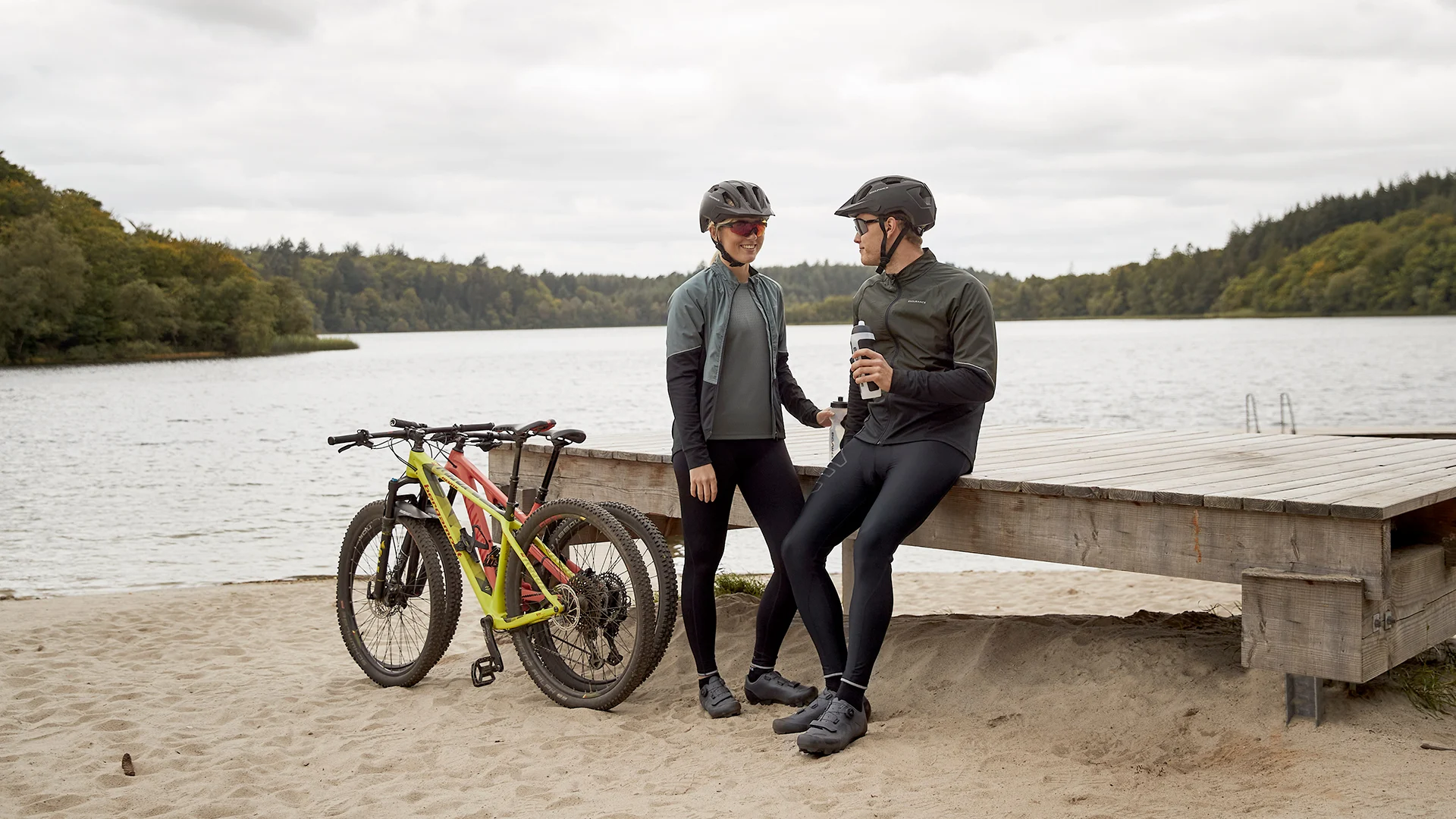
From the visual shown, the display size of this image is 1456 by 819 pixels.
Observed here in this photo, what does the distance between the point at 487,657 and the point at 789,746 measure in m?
1.57

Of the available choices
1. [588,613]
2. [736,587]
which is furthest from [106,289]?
[588,613]

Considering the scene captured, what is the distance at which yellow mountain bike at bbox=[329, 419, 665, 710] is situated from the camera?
4797mm

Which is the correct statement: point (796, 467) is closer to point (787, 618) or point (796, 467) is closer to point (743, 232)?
point (787, 618)

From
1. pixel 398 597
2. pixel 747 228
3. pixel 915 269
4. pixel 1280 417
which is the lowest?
pixel 1280 417

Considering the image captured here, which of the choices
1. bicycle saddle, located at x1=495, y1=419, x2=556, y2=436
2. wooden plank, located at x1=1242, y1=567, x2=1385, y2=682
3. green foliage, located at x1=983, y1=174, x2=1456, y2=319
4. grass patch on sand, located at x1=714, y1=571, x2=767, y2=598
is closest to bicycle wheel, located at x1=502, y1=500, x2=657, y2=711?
bicycle saddle, located at x1=495, y1=419, x2=556, y2=436

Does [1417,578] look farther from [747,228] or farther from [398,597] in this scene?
[398,597]

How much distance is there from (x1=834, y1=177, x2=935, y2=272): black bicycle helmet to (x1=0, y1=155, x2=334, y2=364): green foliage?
72727 mm

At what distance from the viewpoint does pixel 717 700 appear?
480 cm

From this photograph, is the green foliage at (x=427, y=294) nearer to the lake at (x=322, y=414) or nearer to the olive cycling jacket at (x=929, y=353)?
the lake at (x=322, y=414)

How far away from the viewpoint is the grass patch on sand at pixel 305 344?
97.2 m

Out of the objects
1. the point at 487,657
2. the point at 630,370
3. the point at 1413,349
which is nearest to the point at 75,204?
the point at 630,370

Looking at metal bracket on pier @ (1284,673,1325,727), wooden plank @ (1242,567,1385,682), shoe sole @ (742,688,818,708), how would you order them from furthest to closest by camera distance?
shoe sole @ (742,688,818,708)
metal bracket on pier @ (1284,673,1325,727)
wooden plank @ (1242,567,1385,682)

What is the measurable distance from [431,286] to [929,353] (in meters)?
147

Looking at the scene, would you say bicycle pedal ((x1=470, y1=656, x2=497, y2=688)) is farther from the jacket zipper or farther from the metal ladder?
the metal ladder
